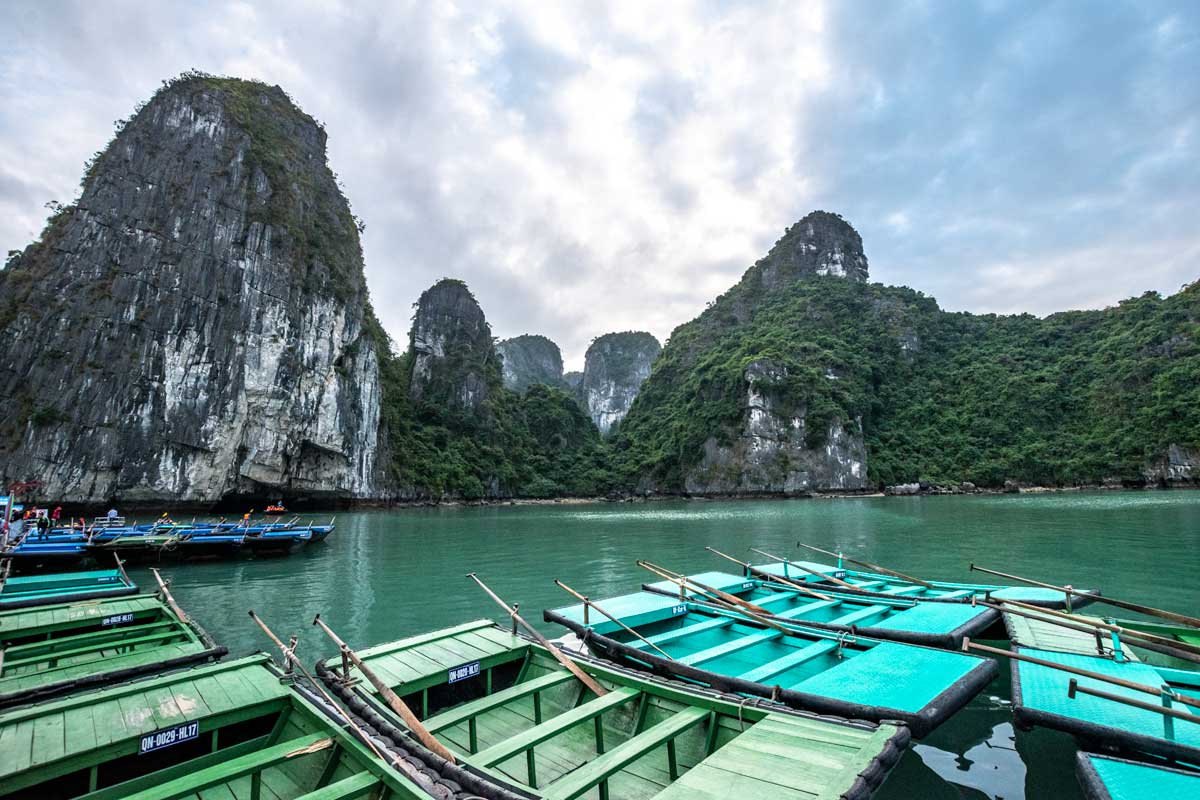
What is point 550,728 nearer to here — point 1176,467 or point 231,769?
point 231,769

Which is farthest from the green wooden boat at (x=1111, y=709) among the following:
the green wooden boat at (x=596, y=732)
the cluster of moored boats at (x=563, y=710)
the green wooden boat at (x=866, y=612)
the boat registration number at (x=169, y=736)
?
the boat registration number at (x=169, y=736)

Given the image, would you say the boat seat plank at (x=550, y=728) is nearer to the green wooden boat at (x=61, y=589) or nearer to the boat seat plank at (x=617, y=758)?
the boat seat plank at (x=617, y=758)

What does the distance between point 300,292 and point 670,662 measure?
42592 mm

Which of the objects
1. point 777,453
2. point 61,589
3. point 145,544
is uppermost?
point 777,453

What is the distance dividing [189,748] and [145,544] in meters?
15.1

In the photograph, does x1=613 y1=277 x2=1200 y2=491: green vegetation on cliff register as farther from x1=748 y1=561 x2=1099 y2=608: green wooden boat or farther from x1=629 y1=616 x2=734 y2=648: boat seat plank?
x1=629 y1=616 x2=734 y2=648: boat seat plank

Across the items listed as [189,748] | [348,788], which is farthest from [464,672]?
[348,788]

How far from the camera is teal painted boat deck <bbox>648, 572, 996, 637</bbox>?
5988 mm

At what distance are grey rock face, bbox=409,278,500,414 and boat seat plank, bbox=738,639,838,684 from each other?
61566 mm

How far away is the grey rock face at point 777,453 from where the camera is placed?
2450 inches

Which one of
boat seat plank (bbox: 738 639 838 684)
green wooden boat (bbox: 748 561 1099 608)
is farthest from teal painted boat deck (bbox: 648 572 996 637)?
boat seat plank (bbox: 738 639 838 684)

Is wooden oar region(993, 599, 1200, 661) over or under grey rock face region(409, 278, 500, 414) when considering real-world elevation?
under

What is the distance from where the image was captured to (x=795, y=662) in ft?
15.8

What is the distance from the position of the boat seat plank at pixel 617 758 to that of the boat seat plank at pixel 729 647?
4.48 ft
